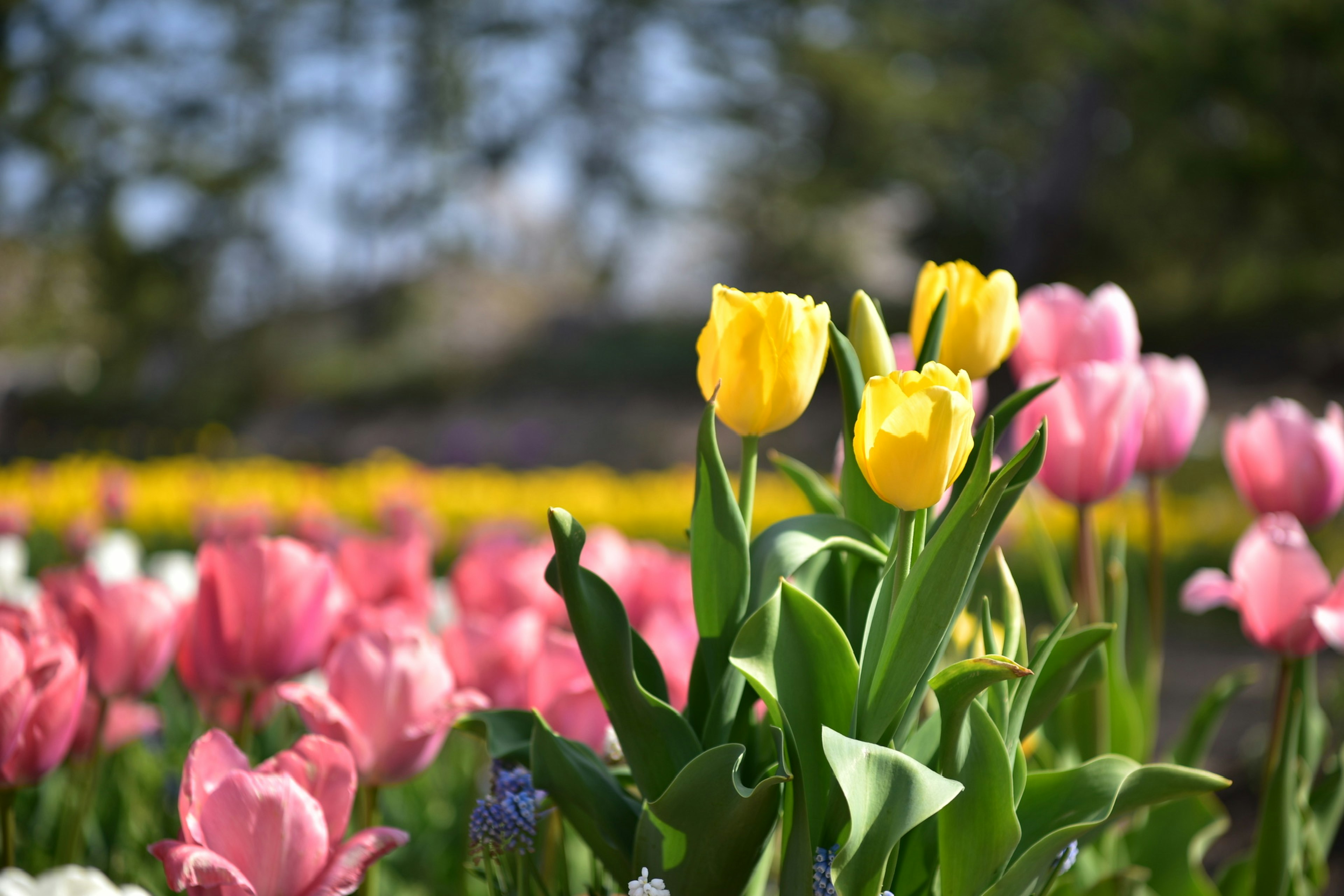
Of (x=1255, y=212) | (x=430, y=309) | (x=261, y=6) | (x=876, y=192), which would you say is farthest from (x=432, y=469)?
(x=261, y=6)

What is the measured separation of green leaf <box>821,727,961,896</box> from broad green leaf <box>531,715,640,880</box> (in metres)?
0.23

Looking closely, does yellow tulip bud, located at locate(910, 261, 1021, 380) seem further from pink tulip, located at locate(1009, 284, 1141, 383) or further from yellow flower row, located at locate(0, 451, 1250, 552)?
yellow flower row, located at locate(0, 451, 1250, 552)

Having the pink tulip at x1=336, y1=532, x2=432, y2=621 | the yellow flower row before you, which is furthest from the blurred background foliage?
the pink tulip at x1=336, y1=532, x2=432, y2=621

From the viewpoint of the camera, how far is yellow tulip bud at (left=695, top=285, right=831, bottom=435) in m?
0.80

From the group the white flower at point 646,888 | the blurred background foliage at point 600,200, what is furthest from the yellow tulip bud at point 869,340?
the blurred background foliage at point 600,200

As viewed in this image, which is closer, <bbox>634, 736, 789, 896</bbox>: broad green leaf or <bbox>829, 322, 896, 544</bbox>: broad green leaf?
<bbox>634, 736, 789, 896</bbox>: broad green leaf

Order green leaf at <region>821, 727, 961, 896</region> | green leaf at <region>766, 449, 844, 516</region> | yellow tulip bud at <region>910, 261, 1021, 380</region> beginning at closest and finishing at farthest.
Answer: green leaf at <region>821, 727, 961, 896</region>
yellow tulip bud at <region>910, 261, 1021, 380</region>
green leaf at <region>766, 449, 844, 516</region>

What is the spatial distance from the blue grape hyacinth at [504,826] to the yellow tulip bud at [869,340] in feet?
1.47

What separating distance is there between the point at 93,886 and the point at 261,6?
25.2 metres

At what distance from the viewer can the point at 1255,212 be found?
34.6ft

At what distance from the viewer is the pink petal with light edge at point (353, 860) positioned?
78cm

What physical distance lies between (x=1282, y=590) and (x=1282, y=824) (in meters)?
0.24

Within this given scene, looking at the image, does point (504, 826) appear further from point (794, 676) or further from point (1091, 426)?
point (1091, 426)

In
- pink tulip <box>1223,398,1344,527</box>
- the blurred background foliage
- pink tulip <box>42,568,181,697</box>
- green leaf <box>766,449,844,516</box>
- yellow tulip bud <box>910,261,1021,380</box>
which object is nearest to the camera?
yellow tulip bud <box>910,261,1021,380</box>
